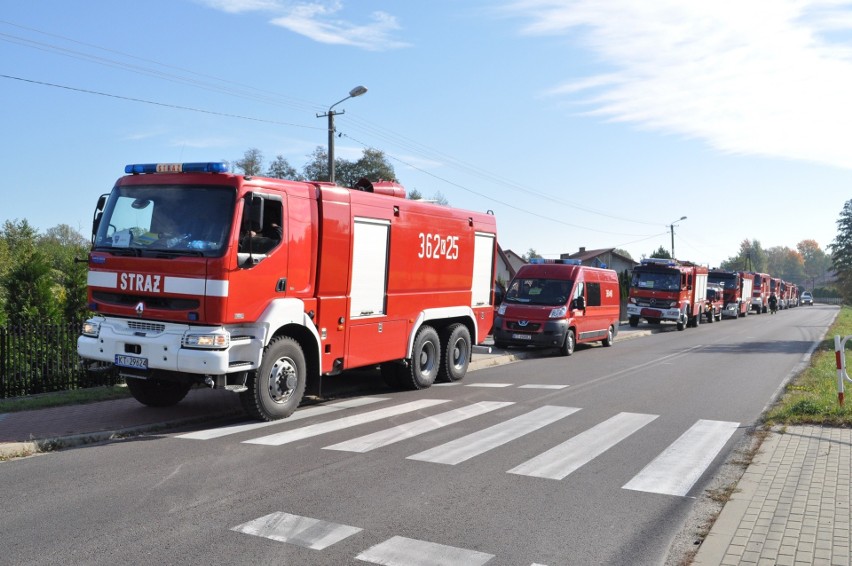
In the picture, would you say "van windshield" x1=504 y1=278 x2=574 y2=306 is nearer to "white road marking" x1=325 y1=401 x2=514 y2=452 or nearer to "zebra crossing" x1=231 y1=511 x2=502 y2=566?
"white road marking" x1=325 y1=401 x2=514 y2=452

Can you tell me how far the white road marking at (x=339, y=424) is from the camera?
8.16 meters

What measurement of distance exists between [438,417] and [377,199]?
3517mm

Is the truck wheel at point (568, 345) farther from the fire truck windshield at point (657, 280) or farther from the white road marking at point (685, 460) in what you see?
the fire truck windshield at point (657, 280)

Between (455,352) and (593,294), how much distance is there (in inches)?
351

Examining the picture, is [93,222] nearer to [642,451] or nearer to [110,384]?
[110,384]

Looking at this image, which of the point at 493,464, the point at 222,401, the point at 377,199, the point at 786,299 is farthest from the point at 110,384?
the point at 786,299

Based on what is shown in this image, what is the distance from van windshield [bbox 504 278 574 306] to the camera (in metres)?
20.0

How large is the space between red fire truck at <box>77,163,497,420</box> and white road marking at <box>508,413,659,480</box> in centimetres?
355

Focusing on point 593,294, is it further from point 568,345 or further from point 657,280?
point 657,280

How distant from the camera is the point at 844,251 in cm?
10500

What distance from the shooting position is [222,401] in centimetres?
1062

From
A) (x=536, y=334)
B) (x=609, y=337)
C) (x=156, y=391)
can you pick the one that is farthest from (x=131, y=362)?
(x=609, y=337)

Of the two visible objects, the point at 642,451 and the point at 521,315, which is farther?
the point at 521,315

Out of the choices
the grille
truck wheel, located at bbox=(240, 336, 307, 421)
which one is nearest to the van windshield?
truck wheel, located at bbox=(240, 336, 307, 421)
